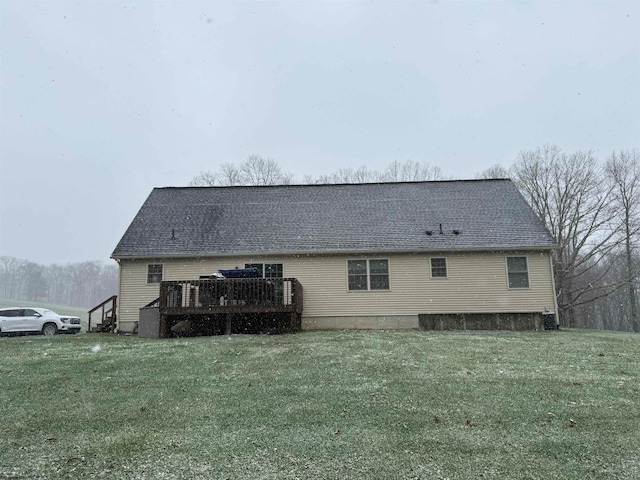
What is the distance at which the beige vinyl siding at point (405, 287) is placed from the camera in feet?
48.2

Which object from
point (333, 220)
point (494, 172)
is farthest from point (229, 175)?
point (494, 172)

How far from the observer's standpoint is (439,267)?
1497cm

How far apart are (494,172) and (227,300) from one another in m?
26.7

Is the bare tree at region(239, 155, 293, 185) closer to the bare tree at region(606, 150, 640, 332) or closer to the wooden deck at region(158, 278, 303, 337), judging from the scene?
the wooden deck at region(158, 278, 303, 337)

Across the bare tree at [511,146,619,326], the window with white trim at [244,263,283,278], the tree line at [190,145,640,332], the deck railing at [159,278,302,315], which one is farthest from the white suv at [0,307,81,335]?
the bare tree at [511,146,619,326]

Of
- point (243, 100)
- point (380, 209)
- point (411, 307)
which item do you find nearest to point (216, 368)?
point (411, 307)

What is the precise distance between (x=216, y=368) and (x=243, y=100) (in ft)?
115

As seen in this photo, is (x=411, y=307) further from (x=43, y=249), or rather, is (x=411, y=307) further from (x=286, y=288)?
(x=43, y=249)

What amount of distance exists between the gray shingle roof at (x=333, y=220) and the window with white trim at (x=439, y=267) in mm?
481

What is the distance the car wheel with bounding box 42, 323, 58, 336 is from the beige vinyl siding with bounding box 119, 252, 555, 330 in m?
4.27

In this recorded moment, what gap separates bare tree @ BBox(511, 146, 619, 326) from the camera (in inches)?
1070

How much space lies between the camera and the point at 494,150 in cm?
4575

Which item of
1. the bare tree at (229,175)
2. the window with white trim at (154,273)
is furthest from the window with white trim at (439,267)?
the bare tree at (229,175)

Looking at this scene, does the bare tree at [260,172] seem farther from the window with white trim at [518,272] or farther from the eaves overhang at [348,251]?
the window with white trim at [518,272]
